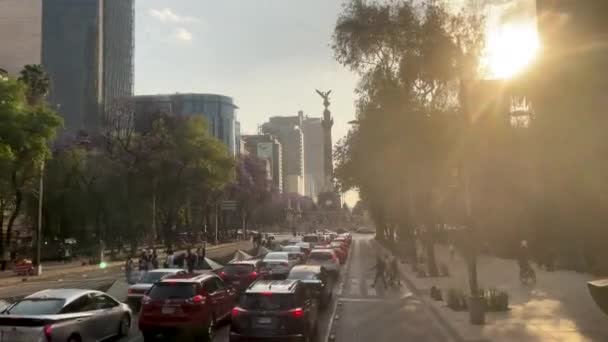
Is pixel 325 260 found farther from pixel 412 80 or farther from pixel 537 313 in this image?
pixel 537 313

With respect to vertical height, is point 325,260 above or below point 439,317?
above

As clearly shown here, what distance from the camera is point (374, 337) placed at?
15.2 m

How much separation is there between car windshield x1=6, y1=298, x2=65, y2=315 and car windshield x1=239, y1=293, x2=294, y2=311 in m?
3.73

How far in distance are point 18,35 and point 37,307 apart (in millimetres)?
97588

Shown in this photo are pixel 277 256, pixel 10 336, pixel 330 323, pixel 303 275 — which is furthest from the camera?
pixel 277 256

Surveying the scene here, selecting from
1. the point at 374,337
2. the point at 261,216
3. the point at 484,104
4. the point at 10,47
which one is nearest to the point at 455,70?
the point at 484,104

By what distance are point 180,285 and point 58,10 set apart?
537ft

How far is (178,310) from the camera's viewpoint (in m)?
14.0

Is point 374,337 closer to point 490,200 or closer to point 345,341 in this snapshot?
point 345,341

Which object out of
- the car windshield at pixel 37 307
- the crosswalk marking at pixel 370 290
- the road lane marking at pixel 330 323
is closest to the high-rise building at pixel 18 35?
the crosswalk marking at pixel 370 290

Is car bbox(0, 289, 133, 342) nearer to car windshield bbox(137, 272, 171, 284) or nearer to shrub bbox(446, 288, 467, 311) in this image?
car windshield bbox(137, 272, 171, 284)

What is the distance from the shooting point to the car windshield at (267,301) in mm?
12430

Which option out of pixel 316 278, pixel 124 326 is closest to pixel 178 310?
pixel 124 326

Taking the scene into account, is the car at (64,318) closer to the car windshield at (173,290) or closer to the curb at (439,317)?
the car windshield at (173,290)
